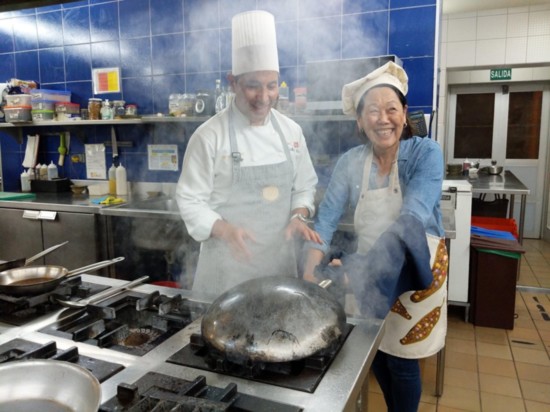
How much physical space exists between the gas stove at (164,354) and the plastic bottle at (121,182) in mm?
2222

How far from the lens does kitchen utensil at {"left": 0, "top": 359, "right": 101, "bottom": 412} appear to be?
2.49 feet

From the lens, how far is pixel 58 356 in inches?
35.0

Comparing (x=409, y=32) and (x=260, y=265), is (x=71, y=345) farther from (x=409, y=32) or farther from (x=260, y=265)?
(x=409, y=32)

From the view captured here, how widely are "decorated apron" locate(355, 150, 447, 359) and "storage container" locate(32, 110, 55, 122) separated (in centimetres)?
276

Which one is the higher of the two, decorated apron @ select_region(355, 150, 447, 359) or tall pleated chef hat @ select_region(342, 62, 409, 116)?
tall pleated chef hat @ select_region(342, 62, 409, 116)

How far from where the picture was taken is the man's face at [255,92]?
5.28 feet

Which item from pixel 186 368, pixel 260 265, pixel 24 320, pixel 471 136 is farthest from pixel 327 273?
pixel 471 136

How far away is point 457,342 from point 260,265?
5.74 feet

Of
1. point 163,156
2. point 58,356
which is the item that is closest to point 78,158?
point 163,156

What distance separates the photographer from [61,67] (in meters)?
3.67

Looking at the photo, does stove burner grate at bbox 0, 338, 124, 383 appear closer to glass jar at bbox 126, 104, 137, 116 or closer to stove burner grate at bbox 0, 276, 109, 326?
stove burner grate at bbox 0, 276, 109, 326

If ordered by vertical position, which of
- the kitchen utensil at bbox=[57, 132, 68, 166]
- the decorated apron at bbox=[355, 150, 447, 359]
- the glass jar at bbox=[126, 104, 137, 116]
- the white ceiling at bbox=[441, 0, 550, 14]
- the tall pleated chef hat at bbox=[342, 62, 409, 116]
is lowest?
the decorated apron at bbox=[355, 150, 447, 359]

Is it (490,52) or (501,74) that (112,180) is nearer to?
(490,52)

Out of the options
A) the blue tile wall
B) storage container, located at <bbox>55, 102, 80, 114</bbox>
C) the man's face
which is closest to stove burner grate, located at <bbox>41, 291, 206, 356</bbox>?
the man's face
